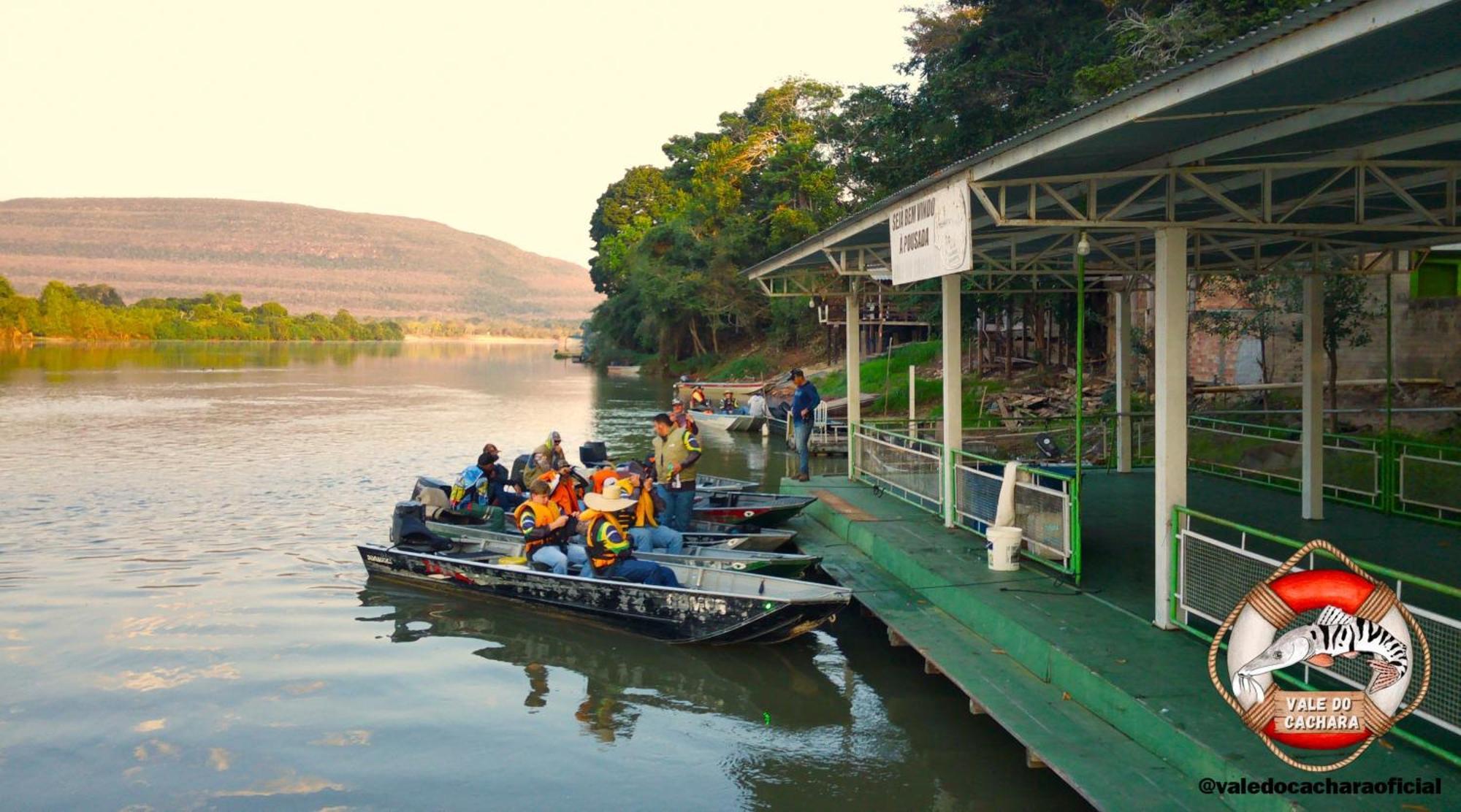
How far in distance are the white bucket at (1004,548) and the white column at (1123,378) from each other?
717 centimetres

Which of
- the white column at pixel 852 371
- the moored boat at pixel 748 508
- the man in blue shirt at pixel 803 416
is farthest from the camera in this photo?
the man in blue shirt at pixel 803 416

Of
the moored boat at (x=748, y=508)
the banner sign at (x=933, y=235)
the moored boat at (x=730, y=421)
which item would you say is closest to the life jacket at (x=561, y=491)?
A: the moored boat at (x=748, y=508)

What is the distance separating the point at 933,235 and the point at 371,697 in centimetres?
684

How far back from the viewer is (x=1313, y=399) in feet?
41.8

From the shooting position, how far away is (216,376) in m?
70.6

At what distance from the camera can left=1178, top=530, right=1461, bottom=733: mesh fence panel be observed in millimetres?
5840

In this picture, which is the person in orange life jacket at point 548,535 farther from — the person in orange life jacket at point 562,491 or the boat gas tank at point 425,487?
the boat gas tank at point 425,487

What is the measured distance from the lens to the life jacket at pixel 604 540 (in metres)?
11.5

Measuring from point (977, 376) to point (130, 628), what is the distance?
2821 cm

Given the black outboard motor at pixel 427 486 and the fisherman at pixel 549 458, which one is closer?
the fisherman at pixel 549 458

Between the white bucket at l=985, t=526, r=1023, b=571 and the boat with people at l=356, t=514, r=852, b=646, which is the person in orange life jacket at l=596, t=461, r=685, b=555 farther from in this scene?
the white bucket at l=985, t=526, r=1023, b=571

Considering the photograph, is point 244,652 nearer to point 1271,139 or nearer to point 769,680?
point 769,680

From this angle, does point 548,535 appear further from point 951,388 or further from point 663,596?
point 951,388

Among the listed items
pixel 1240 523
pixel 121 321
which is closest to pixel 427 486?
pixel 1240 523
